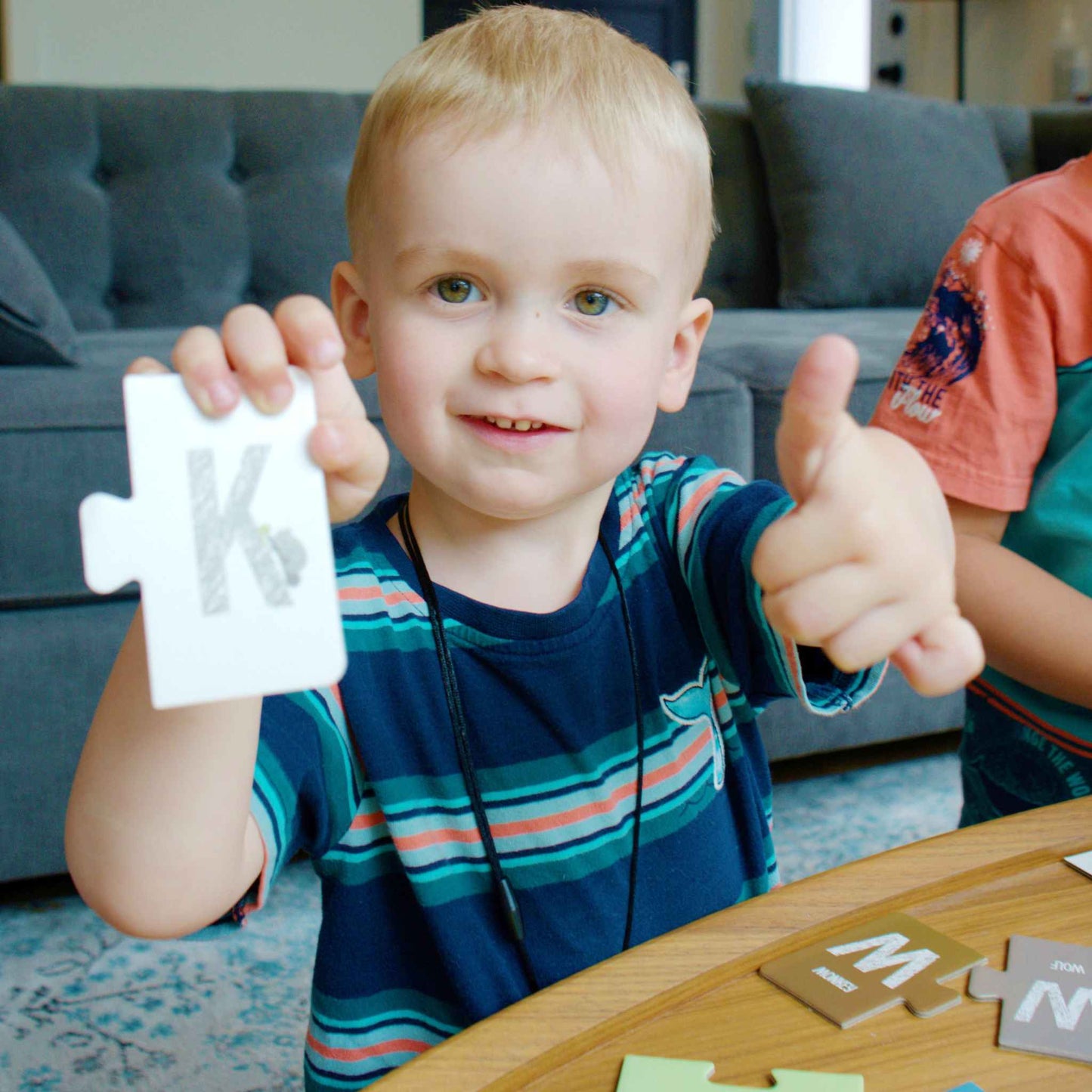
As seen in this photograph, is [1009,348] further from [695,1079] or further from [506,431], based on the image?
[695,1079]

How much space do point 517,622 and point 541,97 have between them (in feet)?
1.01

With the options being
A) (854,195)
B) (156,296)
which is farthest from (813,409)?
(854,195)

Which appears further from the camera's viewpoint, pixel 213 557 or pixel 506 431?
pixel 506 431

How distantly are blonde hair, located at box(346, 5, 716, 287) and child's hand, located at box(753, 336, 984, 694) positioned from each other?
26 cm

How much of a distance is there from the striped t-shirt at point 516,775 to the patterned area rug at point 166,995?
346 mm

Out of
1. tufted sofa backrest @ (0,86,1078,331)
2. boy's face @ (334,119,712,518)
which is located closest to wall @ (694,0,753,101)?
tufted sofa backrest @ (0,86,1078,331)

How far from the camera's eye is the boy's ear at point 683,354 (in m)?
0.75

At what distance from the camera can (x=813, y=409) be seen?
1.43 ft

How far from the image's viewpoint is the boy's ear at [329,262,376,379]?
2.43 ft

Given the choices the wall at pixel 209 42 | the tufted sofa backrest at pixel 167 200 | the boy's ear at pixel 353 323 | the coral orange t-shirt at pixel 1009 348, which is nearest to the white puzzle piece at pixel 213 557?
the boy's ear at pixel 353 323

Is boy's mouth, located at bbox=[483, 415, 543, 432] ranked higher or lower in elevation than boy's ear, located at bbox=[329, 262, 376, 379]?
lower

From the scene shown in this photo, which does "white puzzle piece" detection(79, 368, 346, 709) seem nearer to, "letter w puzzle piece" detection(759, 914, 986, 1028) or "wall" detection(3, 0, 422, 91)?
"letter w puzzle piece" detection(759, 914, 986, 1028)

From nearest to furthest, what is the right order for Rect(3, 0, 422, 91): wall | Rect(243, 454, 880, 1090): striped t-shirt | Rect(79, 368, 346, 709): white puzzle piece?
Rect(79, 368, 346, 709): white puzzle piece → Rect(243, 454, 880, 1090): striped t-shirt → Rect(3, 0, 422, 91): wall

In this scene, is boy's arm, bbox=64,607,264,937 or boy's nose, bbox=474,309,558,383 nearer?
boy's arm, bbox=64,607,264,937
